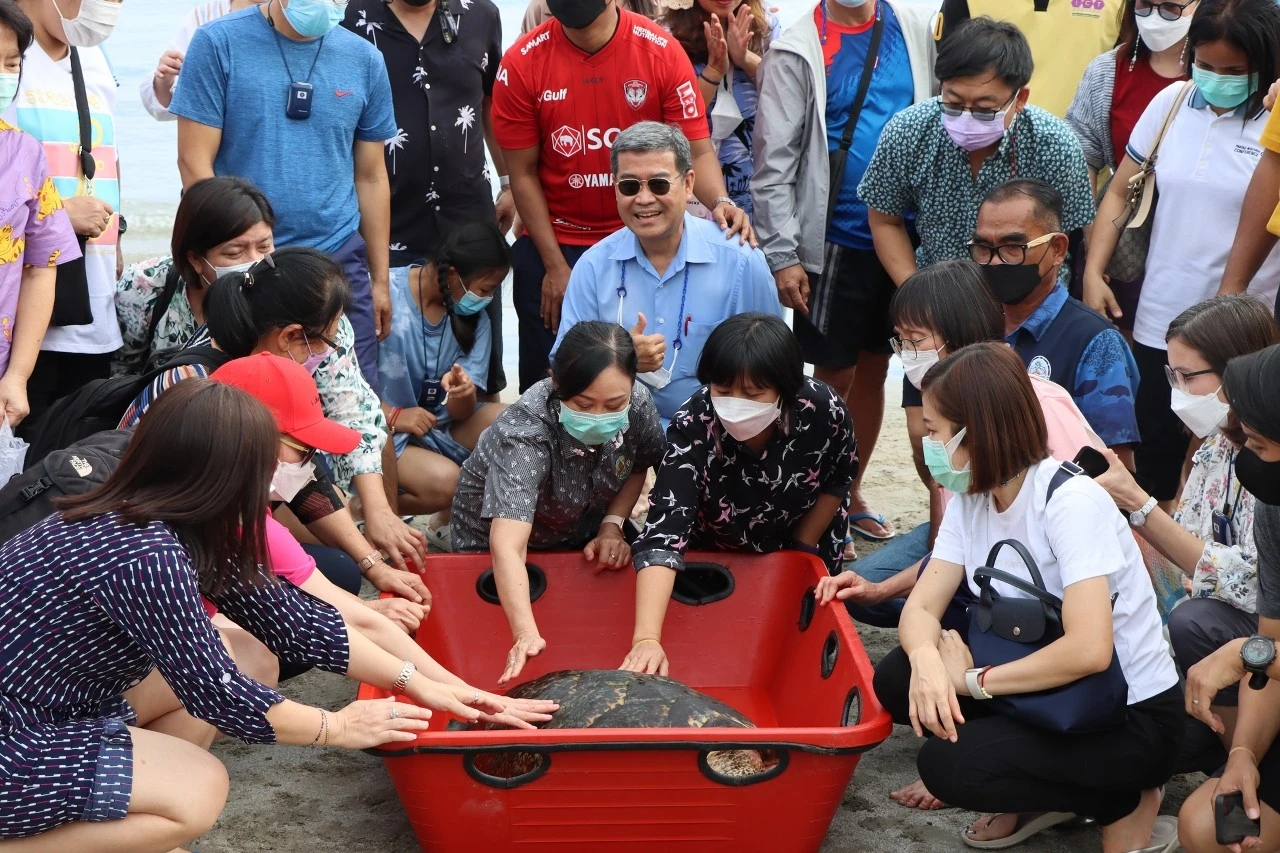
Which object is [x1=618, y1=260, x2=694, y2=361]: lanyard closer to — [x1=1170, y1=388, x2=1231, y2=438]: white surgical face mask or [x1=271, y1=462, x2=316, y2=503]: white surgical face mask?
[x1=271, y1=462, x2=316, y2=503]: white surgical face mask

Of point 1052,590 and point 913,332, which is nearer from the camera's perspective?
point 1052,590

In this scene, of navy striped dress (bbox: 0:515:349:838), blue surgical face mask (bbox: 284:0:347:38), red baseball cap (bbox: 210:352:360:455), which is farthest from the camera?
blue surgical face mask (bbox: 284:0:347:38)

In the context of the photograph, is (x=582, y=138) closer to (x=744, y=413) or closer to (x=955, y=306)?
(x=744, y=413)

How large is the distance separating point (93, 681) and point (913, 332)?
80.2 inches

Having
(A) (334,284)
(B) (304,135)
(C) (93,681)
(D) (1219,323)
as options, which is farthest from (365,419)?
(D) (1219,323)

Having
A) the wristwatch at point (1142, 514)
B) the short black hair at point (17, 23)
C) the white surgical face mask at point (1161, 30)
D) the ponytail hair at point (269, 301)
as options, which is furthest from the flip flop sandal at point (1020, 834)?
the short black hair at point (17, 23)

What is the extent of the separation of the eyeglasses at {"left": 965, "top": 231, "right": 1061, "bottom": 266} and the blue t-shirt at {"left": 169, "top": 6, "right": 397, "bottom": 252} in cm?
191

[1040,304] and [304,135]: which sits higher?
[304,135]

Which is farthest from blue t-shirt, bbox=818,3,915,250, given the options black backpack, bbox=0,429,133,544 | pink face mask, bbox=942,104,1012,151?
black backpack, bbox=0,429,133,544

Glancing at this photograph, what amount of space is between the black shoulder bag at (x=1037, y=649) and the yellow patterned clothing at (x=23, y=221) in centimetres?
253

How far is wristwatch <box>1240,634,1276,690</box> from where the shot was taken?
96.5 inches

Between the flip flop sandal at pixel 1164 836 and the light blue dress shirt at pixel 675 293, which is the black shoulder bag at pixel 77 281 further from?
the flip flop sandal at pixel 1164 836

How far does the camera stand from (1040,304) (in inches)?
135

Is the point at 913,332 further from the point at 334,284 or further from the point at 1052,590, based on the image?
the point at 334,284
